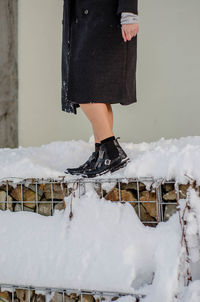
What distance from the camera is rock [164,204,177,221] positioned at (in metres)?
1.31

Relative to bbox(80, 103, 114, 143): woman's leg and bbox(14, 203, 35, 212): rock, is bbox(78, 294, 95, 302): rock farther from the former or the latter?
bbox(80, 103, 114, 143): woman's leg

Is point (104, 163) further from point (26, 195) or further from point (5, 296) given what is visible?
point (5, 296)

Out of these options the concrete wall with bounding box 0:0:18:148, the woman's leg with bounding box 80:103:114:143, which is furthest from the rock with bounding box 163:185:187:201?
the concrete wall with bounding box 0:0:18:148

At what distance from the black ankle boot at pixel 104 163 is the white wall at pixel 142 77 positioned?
145cm

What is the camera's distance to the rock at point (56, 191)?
1428 millimetres

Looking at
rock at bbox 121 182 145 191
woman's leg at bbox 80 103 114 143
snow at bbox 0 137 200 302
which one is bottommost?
snow at bbox 0 137 200 302

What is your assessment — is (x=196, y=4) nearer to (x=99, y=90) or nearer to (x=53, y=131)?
(x=53, y=131)

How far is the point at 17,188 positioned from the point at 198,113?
1654 millimetres

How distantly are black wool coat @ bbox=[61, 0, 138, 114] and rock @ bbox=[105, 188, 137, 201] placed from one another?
337 millimetres

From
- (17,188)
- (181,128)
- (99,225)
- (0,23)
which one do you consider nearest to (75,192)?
(99,225)

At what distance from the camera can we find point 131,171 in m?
1.33

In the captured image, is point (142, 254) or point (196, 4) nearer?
point (142, 254)

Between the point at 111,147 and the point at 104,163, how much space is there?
70 millimetres

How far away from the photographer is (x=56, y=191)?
4.76ft
